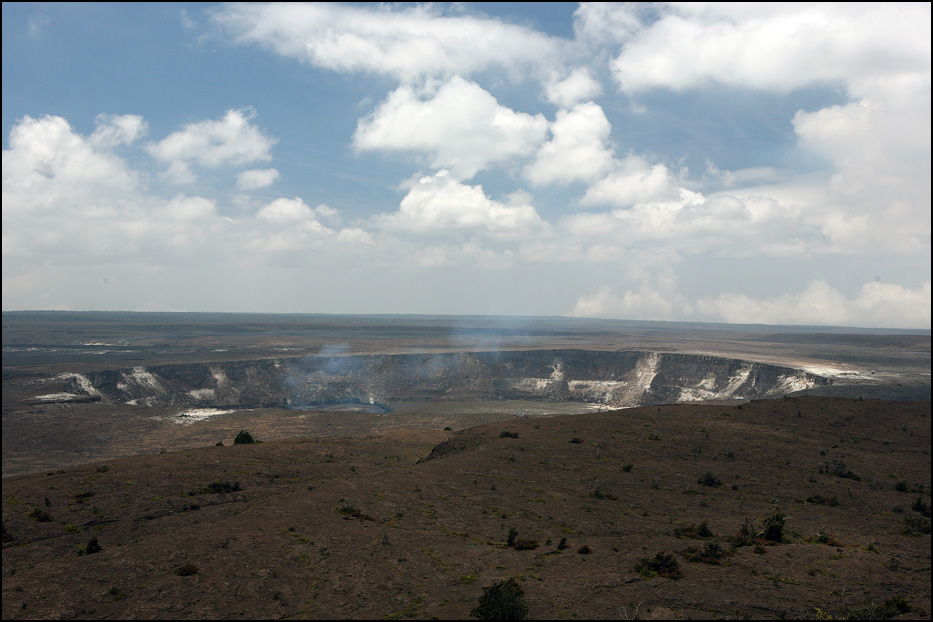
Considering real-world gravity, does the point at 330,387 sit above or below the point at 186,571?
below

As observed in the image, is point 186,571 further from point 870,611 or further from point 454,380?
point 454,380

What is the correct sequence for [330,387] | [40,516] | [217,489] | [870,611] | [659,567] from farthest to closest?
[330,387] < [217,489] < [40,516] < [659,567] < [870,611]

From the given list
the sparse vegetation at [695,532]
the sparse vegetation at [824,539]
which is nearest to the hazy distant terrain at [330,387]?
the sparse vegetation at [695,532]

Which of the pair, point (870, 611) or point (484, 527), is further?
point (484, 527)

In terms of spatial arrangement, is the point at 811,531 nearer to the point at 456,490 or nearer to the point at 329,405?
the point at 456,490

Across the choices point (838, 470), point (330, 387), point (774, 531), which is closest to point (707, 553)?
point (774, 531)

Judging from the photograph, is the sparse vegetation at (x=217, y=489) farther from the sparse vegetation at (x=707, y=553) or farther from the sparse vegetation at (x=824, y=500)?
the sparse vegetation at (x=824, y=500)

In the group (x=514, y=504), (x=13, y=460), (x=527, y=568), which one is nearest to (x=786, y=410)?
(x=514, y=504)
